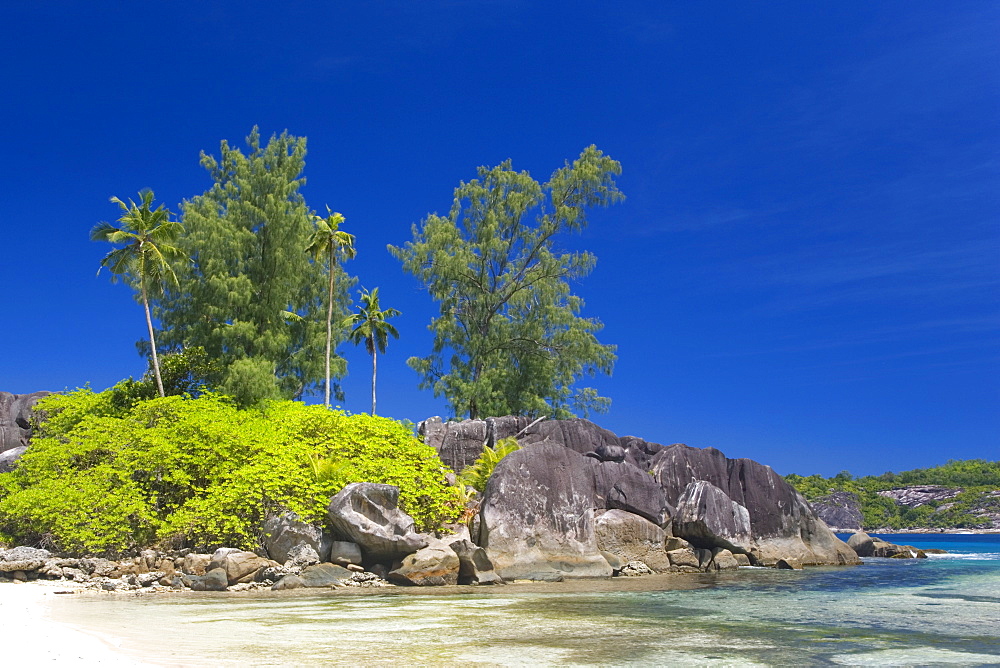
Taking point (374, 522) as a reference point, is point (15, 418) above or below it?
above

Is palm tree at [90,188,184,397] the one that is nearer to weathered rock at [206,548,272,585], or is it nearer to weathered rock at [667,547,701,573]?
weathered rock at [206,548,272,585]

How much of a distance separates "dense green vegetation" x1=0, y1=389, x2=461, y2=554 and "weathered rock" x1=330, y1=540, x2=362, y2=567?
3.06 feet

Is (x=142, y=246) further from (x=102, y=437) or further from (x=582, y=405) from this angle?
(x=582, y=405)

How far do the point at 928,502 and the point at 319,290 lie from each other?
94.9m

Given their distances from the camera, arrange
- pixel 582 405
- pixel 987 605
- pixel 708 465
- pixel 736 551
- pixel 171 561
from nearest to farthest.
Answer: pixel 987 605 < pixel 171 561 < pixel 736 551 < pixel 708 465 < pixel 582 405

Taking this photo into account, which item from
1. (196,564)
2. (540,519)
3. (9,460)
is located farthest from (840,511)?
(196,564)

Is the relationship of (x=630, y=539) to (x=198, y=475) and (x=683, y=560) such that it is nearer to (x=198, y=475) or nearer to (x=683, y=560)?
(x=683, y=560)

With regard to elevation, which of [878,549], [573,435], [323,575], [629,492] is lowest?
[878,549]

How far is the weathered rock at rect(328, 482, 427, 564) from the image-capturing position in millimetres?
18328

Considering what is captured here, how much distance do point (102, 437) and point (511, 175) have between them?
2293cm

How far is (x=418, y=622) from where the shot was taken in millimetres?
11664

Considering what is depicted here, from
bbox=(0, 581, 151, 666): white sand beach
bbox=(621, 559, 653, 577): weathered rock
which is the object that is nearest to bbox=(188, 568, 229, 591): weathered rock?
bbox=(0, 581, 151, 666): white sand beach

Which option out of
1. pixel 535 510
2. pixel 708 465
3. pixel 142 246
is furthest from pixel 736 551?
pixel 142 246

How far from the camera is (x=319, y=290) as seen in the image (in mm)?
33938
